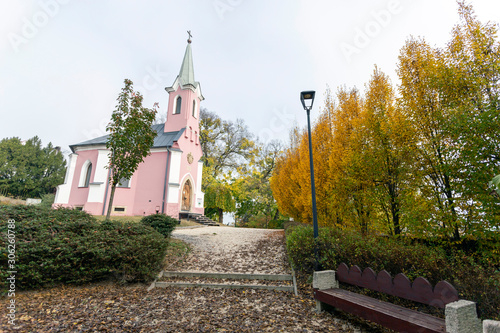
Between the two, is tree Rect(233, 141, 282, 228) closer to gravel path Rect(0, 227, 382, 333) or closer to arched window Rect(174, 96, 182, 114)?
arched window Rect(174, 96, 182, 114)

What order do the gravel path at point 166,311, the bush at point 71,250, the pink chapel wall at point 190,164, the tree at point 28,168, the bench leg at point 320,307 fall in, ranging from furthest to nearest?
1. the tree at point 28,168
2. the pink chapel wall at point 190,164
3. the bush at point 71,250
4. the bench leg at point 320,307
5. the gravel path at point 166,311

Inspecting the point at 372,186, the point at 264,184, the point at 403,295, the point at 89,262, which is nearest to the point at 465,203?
the point at 372,186

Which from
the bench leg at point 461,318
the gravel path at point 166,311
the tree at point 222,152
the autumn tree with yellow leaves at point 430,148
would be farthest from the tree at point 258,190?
the bench leg at point 461,318

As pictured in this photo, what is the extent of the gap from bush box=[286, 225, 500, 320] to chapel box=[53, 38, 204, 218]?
525 inches

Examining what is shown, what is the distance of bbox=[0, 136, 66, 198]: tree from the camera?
30781 mm

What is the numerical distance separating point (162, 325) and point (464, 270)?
4.59m

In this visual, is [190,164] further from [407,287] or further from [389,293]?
[407,287]

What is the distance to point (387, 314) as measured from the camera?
114 inches

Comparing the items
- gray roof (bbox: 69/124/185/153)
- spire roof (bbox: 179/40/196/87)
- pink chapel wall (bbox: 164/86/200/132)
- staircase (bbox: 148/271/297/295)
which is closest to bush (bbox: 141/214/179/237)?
staircase (bbox: 148/271/297/295)

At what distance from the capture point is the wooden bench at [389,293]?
2684 mm

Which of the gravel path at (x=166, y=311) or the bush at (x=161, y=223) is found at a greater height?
the bush at (x=161, y=223)

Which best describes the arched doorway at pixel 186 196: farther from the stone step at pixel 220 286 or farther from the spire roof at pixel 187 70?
the stone step at pixel 220 286

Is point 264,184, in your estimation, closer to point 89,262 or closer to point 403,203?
point 403,203

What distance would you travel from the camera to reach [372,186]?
275 inches
